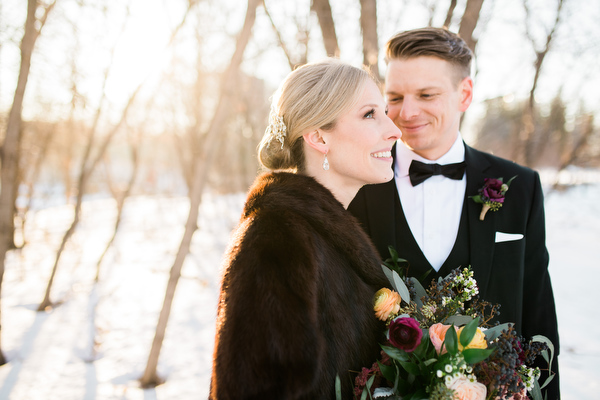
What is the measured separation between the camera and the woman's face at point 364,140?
5.94ft

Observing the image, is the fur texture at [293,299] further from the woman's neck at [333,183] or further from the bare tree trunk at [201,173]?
the bare tree trunk at [201,173]

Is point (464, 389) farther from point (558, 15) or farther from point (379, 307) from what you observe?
point (558, 15)

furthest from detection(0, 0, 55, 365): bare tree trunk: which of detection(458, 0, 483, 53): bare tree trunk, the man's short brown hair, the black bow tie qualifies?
detection(458, 0, 483, 53): bare tree trunk

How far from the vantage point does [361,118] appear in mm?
1826

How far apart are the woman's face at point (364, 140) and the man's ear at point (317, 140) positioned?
2 centimetres

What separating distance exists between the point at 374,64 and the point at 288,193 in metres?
3.02

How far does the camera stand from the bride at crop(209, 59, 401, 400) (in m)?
1.18

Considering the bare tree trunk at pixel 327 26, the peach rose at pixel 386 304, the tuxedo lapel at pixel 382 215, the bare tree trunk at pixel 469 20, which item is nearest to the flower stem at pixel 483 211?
the tuxedo lapel at pixel 382 215

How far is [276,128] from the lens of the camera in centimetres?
195

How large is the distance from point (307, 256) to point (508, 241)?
51.6 inches

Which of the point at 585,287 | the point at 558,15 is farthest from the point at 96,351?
the point at 558,15

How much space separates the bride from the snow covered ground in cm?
82

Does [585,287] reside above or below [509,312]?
below

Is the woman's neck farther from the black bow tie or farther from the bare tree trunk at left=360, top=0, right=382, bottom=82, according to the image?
the bare tree trunk at left=360, top=0, right=382, bottom=82
